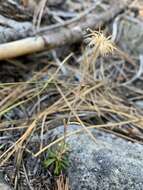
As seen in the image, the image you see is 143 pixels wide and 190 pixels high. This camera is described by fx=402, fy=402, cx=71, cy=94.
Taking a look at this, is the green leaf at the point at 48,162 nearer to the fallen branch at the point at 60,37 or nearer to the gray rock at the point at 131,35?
the fallen branch at the point at 60,37

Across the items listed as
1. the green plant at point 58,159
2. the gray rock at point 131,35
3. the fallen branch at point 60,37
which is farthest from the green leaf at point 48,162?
the gray rock at point 131,35

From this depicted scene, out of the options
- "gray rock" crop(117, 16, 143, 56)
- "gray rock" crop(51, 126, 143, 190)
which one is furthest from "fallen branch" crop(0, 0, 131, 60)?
"gray rock" crop(51, 126, 143, 190)

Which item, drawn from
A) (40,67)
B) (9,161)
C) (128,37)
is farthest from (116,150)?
(128,37)

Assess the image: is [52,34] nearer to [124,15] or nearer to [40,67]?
[40,67]

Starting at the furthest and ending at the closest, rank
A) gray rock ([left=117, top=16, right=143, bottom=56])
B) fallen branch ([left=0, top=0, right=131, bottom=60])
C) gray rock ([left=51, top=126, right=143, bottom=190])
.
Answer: gray rock ([left=117, top=16, right=143, bottom=56]) → fallen branch ([left=0, top=0, right=131, bottom=60]) → gray rock ([left=51, top=126, right=143, bottom=190])

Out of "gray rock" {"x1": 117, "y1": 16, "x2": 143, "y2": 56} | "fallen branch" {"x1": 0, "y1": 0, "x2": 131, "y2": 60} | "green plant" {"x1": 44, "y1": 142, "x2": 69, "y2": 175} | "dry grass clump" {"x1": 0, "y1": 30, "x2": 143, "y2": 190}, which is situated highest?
"fallen branch" {"x1": 0, "y1": 0, "x2": 131, "y2": 60}

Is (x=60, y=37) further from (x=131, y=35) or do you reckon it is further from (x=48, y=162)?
(x=48, y=162)

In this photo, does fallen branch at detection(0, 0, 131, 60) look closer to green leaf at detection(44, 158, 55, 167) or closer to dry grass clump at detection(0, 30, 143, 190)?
dry grass clump at detection(0, 30, 143, 190)
